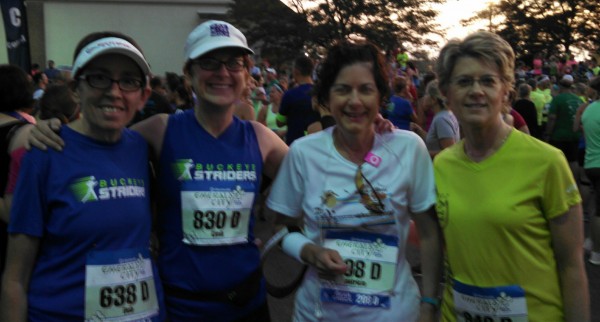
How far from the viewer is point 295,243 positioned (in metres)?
2.62

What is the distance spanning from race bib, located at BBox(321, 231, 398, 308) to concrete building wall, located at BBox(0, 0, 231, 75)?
103 ft

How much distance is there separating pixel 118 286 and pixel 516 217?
1.52 meters

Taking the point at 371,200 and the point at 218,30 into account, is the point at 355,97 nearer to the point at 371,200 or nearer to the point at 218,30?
the point at 371,200

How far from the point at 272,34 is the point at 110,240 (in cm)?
4192

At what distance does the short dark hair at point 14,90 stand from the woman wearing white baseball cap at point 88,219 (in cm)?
166

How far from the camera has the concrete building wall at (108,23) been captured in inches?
1270

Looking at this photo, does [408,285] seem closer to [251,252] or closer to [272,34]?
[251,252]

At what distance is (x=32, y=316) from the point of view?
7.44ft

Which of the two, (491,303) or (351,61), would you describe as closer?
(491,303)

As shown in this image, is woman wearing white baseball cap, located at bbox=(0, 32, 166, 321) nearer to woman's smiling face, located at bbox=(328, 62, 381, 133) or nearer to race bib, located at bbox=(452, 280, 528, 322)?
woman's smiling face, located at bbox=(328, 62, 381, 133)

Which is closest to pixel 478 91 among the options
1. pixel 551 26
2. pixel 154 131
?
pixel 154 131

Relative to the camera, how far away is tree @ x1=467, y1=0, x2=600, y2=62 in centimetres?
4600

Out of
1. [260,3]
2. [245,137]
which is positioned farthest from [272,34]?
[245,137]

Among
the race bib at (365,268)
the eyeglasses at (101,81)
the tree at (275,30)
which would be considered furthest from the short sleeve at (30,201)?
the tree at (275,30)
